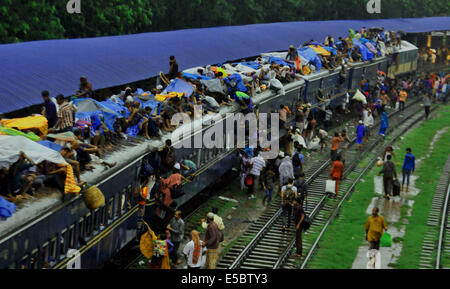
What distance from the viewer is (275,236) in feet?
63.3

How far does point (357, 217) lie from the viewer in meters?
20.9

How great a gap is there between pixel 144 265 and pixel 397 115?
83.5 ft

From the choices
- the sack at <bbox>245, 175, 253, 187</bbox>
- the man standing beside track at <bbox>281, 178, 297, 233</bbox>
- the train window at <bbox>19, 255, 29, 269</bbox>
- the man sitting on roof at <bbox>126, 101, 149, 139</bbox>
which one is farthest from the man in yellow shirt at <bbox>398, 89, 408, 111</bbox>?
the train window at <bbox>19, 255, 29, 269</bbox>

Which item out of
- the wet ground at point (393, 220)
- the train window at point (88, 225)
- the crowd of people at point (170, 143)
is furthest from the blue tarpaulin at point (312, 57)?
the train window at point (88, 225)

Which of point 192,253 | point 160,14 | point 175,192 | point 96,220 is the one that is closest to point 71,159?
point 96,220

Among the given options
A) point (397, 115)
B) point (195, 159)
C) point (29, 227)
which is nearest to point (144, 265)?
point (195, 159)

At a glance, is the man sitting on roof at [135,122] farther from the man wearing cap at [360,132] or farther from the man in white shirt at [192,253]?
the man wearing cap at [360,132]

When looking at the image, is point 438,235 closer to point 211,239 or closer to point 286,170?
point 286,170

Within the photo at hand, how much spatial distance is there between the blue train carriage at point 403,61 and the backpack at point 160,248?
33883 millimetres

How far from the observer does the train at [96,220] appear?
10.9 meters

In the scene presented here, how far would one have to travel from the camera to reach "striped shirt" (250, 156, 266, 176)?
21594 millimetres

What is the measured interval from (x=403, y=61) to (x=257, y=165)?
3057 centimetres

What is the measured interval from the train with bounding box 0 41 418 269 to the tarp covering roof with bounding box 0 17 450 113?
4.88 m
